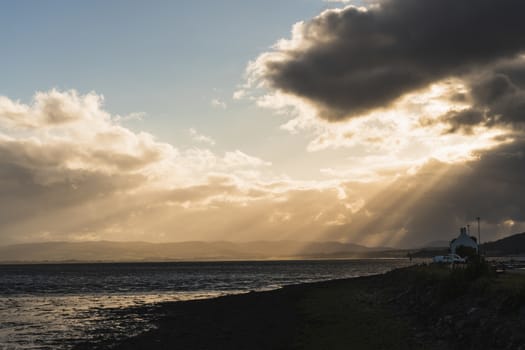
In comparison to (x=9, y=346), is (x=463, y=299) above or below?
above

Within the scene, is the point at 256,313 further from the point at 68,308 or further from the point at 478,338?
the point at 478,338

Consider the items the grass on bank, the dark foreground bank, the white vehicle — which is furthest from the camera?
the white vehicle

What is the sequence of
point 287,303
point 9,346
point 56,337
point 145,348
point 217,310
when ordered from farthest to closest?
1. point 287,303
2. point 217,310
3. point 56,337
4. point 9,346
5. point 145,348

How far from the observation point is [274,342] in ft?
106

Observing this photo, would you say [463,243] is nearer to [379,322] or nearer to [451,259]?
[451,259]

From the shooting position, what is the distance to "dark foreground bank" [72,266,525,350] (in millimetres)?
27109

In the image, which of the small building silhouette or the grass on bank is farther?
the small building silhouette

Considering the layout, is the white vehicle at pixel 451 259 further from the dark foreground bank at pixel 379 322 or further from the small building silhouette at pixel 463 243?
the dark foreground bank at pixel 379 322

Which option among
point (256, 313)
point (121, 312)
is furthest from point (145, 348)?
point (121, 312)

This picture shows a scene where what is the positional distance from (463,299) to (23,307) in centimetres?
4558

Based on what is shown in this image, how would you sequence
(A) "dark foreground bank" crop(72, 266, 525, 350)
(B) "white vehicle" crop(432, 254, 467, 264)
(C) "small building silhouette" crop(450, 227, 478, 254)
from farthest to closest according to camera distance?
(C) "small building silhouette" crop(450, 227, 478, 254), (B) "white vehicle" crop(432, 254, 467, 264), (A) "dark foreground bank" crop(72, 266, 525, 350)

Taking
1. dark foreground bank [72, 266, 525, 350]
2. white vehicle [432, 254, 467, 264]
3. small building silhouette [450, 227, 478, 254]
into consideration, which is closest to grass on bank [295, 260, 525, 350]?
dark foreground bank [72, 266, 525, 350]

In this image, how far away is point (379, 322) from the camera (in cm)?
3644

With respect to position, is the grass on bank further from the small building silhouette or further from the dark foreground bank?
the small building silhouette
